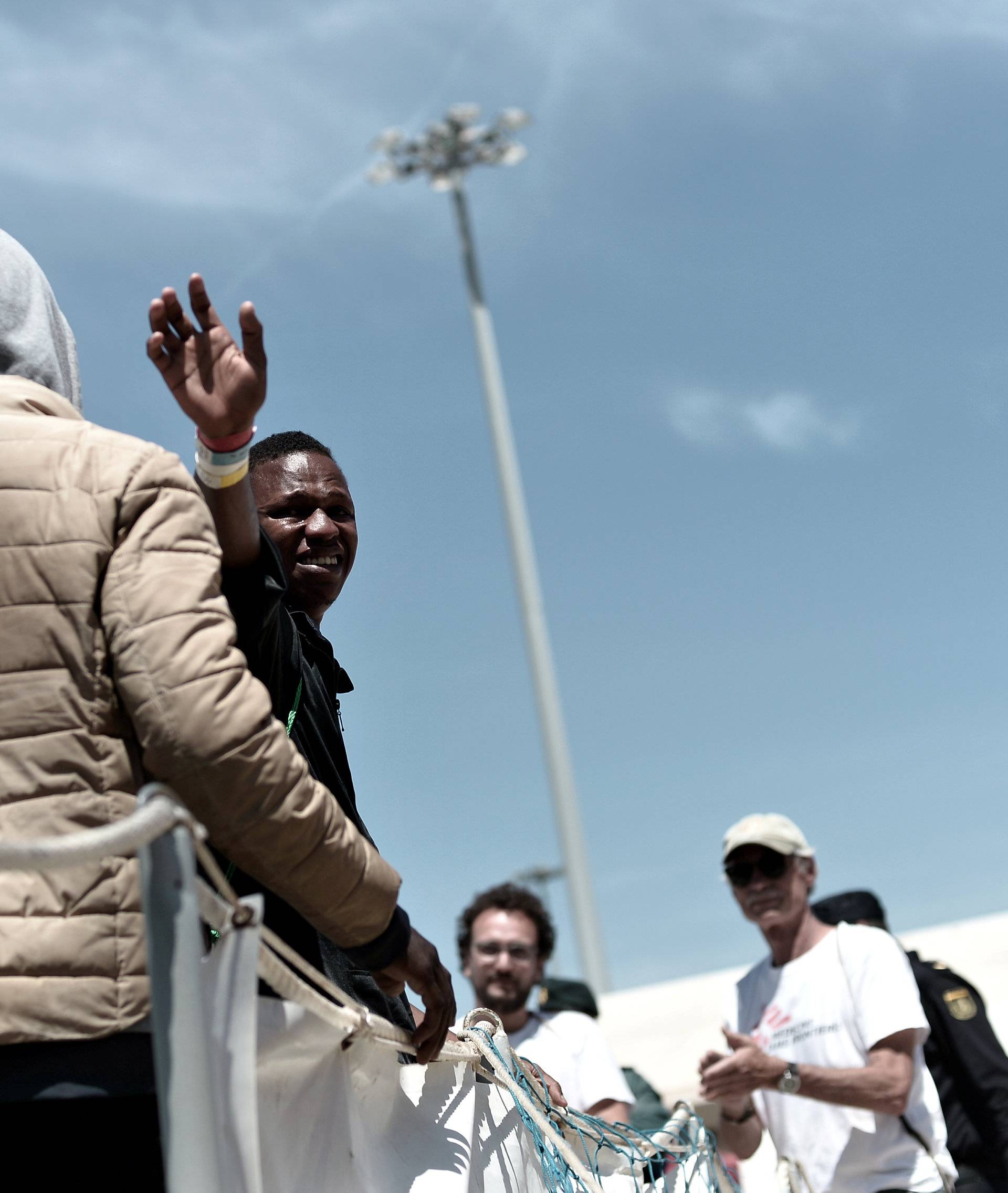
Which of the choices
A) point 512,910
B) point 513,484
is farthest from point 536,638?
point 512,910

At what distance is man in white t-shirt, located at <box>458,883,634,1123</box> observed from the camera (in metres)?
4.79

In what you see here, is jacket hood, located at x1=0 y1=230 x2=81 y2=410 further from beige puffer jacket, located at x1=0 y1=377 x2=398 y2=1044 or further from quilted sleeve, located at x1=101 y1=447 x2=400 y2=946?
quilted sleeve, located at x1=101 y1=447 x2=400 y2=946

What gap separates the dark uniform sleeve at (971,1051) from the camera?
13.5 feet

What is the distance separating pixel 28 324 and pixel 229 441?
358mm

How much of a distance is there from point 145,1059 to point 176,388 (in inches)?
34.4

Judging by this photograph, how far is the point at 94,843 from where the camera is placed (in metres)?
1.37

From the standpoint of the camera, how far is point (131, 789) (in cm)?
166

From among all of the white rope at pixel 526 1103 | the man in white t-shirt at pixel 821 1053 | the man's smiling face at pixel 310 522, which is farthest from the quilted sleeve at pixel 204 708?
the man in white t-shirt at pixel 821 1053

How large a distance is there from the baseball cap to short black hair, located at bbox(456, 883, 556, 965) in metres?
1.02

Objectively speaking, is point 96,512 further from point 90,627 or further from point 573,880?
point 573,880

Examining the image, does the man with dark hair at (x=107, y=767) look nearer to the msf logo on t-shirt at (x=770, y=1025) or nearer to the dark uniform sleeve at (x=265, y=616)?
the dark uniform sleeve at (x=265, y=616)

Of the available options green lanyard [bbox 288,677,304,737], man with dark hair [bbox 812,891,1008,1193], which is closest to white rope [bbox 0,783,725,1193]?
green lanyard [bbox 288,677,304,737]

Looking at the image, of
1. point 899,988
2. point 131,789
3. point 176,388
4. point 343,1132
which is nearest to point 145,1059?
point 131,789

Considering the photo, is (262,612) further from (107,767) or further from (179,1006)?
(179,1006)
